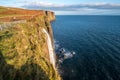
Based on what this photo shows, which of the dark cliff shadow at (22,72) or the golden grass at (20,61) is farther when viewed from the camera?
the golden grass at (20,61)

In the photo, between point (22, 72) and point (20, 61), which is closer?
point (22, 72)

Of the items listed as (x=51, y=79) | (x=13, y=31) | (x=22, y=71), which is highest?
(x=13, y=31)

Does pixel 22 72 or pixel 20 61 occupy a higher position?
pixel 20 61

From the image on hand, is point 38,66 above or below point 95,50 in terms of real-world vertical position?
above

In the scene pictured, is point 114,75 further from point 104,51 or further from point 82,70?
point 104,51

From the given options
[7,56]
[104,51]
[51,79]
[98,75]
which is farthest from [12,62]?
[104,51]

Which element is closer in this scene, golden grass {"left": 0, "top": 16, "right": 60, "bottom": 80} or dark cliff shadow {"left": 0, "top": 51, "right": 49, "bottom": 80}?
dark cliff shadow {"left": 0, "top": 51, "right": 49, "bottom": 80}

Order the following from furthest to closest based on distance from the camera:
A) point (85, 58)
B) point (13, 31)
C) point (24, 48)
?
point (85, 58)
point (13, 31)
point (24, 48)

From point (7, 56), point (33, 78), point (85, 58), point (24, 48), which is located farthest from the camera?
point (85, 58)
